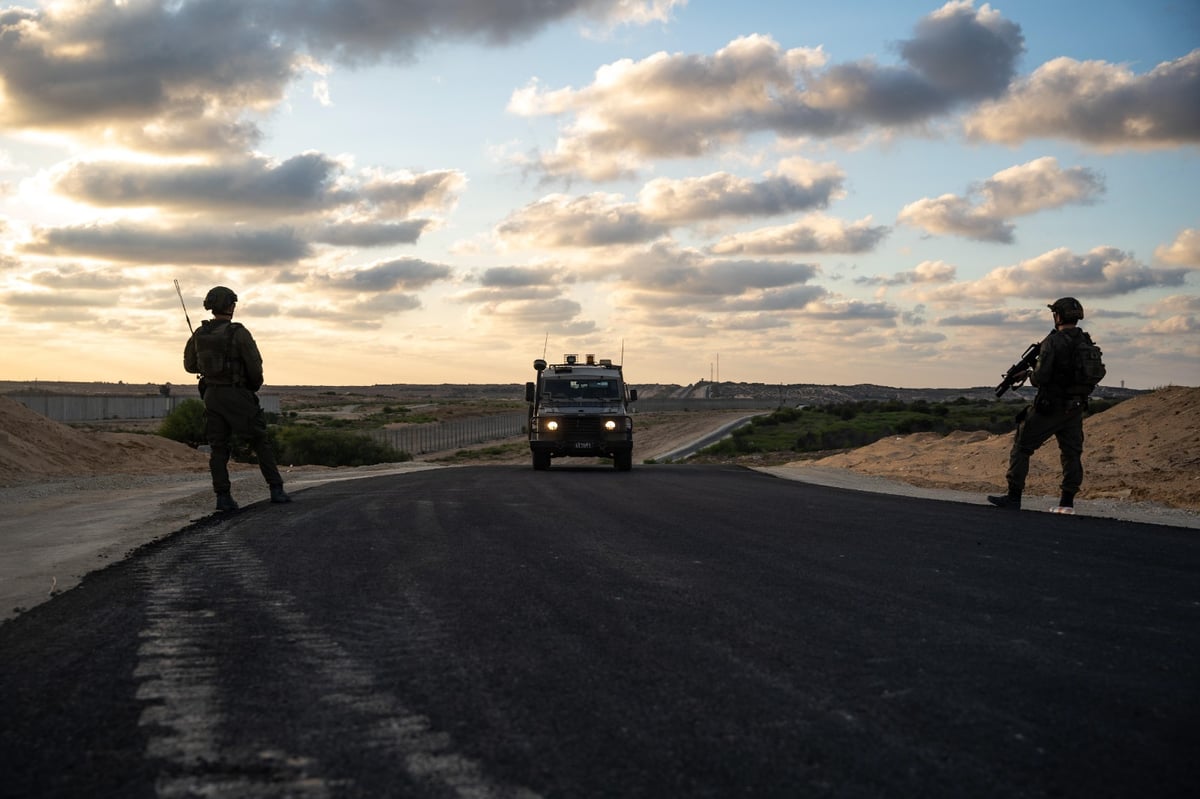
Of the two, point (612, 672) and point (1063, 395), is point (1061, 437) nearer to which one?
point (1063, 395)

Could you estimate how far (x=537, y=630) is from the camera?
5.64 m

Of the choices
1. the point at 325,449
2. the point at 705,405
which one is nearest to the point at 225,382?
the point at 325,449

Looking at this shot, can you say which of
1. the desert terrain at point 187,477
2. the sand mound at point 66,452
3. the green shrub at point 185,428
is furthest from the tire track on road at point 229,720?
the green shrub at point 185,428

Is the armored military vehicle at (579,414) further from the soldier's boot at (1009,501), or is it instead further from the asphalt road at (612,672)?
the asphalt road at (612,672)

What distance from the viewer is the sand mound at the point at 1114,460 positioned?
18.3m

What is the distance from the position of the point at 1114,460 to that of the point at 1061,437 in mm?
10121

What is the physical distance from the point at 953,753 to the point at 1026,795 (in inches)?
15.5

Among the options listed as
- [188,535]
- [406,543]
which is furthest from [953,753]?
[188,535]

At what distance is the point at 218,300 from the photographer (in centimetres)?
1338

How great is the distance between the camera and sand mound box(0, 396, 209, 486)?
24.5 metres

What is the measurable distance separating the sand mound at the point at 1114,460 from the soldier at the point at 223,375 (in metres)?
12.5

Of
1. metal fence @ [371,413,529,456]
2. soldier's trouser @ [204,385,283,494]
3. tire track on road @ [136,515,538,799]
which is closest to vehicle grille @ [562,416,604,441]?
Answer: soldier's trouser @ [204,385,283,494]

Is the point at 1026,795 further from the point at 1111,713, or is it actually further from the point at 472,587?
the point at 472,587

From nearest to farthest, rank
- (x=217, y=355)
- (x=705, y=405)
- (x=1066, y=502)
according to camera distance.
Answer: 1. (x=1066, y=502)
2. (x=217, y=355)
3. (x=705, y=405)
